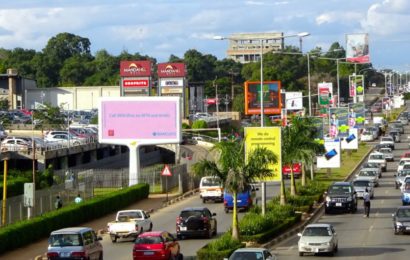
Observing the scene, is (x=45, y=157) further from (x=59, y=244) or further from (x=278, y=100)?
(x=59, y=244)

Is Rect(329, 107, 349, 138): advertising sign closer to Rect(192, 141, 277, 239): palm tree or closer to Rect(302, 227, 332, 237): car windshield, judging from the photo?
Rect(192, 141, 277, 239): palm tree

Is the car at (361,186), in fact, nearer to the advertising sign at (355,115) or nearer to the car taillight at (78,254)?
the car taillight at (78,254)

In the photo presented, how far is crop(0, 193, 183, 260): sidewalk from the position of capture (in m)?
41.0

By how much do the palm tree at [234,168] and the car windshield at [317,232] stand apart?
2.66 metres

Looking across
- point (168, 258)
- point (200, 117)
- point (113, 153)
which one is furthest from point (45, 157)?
point (200, 117)

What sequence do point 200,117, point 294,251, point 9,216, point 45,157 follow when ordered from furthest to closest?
point 200,117
point 45,157
point 9,216
point 294,251

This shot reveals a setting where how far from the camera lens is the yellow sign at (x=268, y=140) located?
44.3 metres

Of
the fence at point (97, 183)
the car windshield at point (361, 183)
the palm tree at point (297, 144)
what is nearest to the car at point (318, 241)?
the fence at point (97, 183)

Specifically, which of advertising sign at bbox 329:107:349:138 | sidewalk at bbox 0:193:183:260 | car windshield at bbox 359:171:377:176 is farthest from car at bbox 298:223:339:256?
advertising sign at bbox 329:107:349:138

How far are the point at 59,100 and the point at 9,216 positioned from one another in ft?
369

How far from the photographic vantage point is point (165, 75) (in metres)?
125

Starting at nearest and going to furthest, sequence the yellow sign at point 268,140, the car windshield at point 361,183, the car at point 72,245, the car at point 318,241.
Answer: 1. the car at point 72,245
2. the car at point 318,241
3. the yellow sign at point 268,140
4. the car windshield at point 361,183

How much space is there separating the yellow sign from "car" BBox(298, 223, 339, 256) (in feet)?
21.0

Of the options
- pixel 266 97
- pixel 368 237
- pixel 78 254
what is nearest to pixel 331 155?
pixel 266 97
